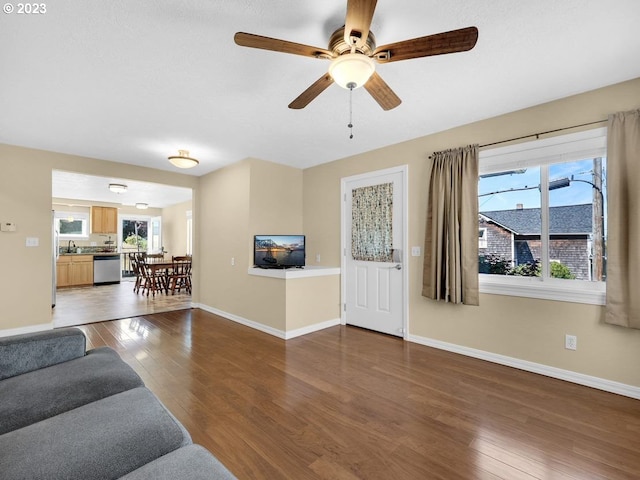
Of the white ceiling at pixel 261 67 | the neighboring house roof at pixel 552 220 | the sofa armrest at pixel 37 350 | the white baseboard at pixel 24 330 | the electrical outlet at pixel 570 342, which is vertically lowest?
the white baseboard at pixel 24 330

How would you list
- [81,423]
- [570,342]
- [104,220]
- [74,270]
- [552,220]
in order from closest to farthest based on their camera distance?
[81,423]
[570,342]
[552,220]
[74,270]
[104,220]

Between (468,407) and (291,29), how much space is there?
2931 mm

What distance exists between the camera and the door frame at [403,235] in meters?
3.78

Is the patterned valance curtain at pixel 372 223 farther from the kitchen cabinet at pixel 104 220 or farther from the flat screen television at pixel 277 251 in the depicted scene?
the kitchen cabinet at pixel 104 220

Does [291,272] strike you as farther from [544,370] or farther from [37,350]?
[544,370]

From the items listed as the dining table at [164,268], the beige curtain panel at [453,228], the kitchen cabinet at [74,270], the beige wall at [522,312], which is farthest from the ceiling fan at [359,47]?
the kitchen cabinet at [74,270]

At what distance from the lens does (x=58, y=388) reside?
148cm

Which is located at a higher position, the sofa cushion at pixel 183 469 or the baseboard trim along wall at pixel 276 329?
the sofa cushion at pixel 183 469

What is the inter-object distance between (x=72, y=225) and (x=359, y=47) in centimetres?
1062

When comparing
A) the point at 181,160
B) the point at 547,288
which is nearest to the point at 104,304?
the point at 181,160

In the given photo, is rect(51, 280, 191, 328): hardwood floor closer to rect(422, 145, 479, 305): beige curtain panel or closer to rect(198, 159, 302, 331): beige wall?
rect(198, 159, 302, 331): beige wall

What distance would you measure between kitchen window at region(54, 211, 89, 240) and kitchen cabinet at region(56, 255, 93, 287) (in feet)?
3.92

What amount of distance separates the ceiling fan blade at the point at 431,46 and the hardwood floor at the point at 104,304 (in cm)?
539

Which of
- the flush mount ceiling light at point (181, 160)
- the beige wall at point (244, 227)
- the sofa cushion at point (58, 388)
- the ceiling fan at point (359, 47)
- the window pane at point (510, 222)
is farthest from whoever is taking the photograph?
the beige wall at point (244, 227)
